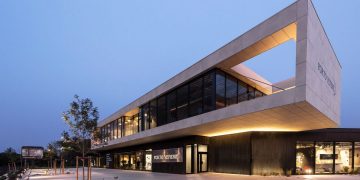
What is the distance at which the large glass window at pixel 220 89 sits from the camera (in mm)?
19688

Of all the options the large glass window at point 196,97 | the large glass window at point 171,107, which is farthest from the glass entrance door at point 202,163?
the large glass window at point 196,97

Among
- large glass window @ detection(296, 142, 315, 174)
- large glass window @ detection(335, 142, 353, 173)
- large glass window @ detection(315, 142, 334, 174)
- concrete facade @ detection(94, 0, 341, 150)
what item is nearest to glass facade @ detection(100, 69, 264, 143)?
concrete facade @ detection(94, 0, 341, 150)

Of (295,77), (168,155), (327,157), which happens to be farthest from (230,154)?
(295,77)

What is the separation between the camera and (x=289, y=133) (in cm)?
2300

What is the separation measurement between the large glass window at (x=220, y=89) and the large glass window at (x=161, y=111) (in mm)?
6837

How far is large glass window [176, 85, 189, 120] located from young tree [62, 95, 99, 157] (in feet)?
19.8

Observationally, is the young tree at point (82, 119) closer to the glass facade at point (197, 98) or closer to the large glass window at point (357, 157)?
the glass facade at point (197, 98)

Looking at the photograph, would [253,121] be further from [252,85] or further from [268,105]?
[252,85]

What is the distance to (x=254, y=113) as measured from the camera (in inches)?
592

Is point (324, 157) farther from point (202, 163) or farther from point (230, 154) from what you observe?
point (202, 163)

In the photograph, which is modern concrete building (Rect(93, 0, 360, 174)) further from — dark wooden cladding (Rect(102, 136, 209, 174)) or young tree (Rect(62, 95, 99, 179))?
young tree (Rect(62, 95, 99, 179))

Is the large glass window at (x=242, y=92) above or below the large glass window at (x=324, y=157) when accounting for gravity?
above

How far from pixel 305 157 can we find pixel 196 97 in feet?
28.4

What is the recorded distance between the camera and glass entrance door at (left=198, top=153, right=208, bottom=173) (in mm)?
25578
